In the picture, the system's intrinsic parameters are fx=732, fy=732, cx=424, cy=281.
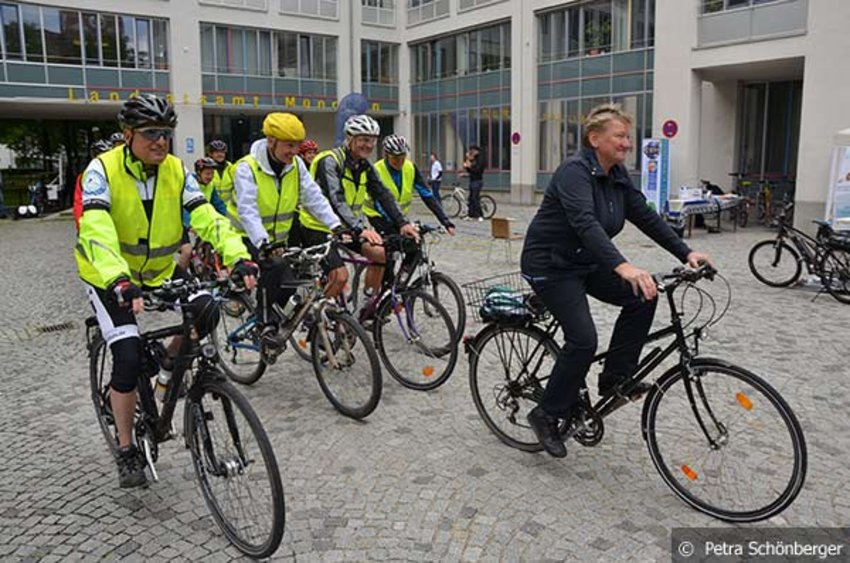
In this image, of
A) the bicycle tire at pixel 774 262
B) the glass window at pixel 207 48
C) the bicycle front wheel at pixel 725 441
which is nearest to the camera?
the bicycle front wheel at pixel 725 441

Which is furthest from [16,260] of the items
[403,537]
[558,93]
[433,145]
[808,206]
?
[433,145]

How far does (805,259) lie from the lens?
30.2 feet

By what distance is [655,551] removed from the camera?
328 cm

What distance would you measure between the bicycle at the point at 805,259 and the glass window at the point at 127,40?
25.5 metres

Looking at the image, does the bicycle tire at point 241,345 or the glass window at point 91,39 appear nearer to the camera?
the bicycle tire at point 241,345

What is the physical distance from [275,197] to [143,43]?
2661 centimetres

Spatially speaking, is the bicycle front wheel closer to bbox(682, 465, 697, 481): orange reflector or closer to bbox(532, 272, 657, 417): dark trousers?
bbox(682, 465, 697, 481): orange reflector

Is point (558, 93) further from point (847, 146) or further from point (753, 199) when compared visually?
point (847, 146)

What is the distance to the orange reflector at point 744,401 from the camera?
11.1 feet

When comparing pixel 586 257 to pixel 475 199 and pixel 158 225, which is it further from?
pixel 475 199

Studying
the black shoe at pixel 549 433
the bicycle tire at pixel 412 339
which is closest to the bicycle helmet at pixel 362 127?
the bicycle tire at pixel 412 339

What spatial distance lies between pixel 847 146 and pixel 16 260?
15206mm

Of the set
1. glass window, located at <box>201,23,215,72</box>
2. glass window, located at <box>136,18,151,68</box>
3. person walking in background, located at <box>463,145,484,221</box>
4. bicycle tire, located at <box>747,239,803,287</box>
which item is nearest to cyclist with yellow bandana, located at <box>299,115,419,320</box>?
bicycle tire, located at <box>747,239,803,287</box>

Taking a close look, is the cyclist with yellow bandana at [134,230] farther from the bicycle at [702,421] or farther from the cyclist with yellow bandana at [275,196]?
the bicycle at [702,421]
